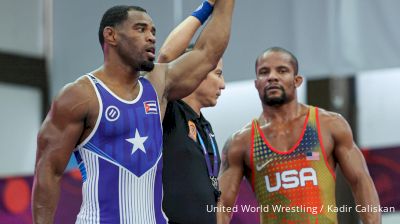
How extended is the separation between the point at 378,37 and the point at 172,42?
303 cm

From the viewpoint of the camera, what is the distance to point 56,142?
3.04m

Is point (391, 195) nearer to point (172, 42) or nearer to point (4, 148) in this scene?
point (172, 42)

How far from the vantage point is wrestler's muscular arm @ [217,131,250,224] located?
15.5 ft

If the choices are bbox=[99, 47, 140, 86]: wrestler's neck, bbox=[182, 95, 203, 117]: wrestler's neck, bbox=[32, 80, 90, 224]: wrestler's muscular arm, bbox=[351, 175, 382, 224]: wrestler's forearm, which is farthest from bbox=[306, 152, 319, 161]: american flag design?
bbox=[32, 80, 90, 224]: wrestler's muscular arm

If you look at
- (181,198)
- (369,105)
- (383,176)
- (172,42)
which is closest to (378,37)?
(369,105)

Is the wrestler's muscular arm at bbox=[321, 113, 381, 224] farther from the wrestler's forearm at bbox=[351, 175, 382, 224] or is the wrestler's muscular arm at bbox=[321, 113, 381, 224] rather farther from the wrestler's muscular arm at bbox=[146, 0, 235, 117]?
the wrestler's muscular arm at bbox=[146, 0, 235, 117]

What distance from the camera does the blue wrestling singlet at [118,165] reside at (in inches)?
119

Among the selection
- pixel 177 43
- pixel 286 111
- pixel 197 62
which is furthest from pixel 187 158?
pixel 286 111

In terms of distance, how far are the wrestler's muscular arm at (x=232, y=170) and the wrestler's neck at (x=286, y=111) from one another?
0.21 m

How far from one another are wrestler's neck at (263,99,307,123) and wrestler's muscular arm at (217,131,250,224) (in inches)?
8.1

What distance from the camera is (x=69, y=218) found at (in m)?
7.20

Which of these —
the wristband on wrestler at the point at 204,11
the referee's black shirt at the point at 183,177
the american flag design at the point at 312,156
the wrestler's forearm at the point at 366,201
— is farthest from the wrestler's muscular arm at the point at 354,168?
the wristband on wrestler at the point at 204,11

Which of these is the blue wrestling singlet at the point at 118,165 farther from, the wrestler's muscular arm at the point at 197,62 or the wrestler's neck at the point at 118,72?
the wrestler's muscular arm at the point at 197,62

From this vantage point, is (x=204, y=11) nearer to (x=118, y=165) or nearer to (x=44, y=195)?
(x=118, y=165)
